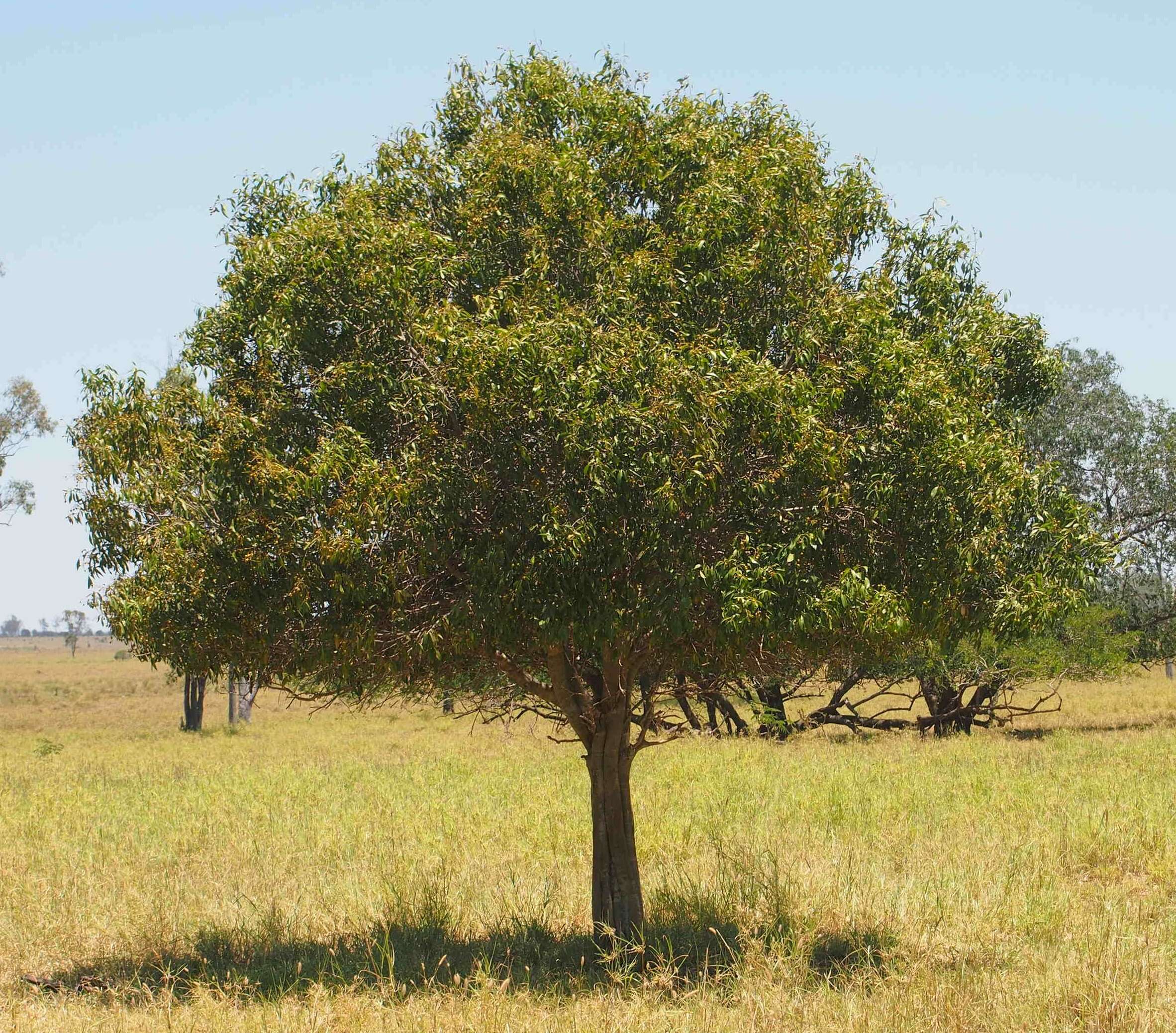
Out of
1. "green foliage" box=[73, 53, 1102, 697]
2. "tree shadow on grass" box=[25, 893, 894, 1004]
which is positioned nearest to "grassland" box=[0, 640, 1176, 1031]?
"tree shadow on grass" box=[25, 893, 894, 1004]

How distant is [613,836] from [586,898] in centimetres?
265

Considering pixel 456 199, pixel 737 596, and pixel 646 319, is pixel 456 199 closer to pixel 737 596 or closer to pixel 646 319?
pixel 646 319

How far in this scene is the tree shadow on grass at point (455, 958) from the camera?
32.2 feet

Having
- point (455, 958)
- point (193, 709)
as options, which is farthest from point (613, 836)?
point (193, 709)

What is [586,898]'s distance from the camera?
13039 mm

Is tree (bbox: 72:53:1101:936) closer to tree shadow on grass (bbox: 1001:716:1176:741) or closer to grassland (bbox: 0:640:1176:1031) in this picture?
grassland (bbox: 0:640:1176:1031)

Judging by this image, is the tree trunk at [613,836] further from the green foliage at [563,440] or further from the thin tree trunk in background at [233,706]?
Answer: the thin tree trunk in background at [233,706]

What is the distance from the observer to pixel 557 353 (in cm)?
827

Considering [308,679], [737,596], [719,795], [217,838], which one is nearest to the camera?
[737,596]

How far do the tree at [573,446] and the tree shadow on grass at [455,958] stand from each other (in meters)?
0.80

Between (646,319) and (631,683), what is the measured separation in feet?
11.2

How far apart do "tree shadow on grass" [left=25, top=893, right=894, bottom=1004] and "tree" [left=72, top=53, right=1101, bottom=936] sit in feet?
2.61

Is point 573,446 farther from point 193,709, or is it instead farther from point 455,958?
point 193,709

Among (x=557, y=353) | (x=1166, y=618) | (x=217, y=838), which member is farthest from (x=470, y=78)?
(x=1166, y=618)
